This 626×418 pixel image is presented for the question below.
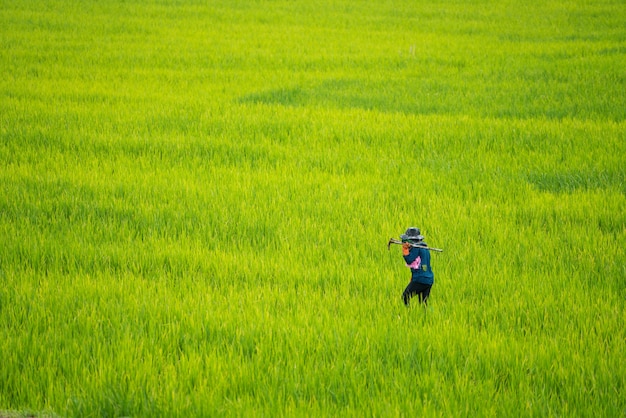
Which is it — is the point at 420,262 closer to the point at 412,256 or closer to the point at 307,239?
the point at 412,256

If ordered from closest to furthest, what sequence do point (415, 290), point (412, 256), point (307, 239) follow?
point (412, 256) → point (415, 290) → point (307, 239)

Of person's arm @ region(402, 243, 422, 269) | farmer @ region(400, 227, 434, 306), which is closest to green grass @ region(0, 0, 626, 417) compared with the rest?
farmer @ region(400, 227, 434, 306)

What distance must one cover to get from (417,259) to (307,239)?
5.79 ft

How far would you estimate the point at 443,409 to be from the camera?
9.29 feet

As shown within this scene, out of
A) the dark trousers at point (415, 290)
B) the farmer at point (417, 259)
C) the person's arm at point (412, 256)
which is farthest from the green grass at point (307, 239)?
the person's arm at point (412, 256)

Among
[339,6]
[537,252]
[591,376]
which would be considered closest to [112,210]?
[537,252]

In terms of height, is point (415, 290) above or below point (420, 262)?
below

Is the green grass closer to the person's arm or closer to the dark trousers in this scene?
the dark trousers

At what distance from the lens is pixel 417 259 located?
3.24 metres

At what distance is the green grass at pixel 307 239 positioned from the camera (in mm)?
3045

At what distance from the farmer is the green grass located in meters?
0.26

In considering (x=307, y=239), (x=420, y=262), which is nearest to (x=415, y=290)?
(x=420, y=262)

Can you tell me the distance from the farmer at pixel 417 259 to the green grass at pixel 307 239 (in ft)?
0.85

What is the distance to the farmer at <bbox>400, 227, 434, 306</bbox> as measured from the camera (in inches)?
124
